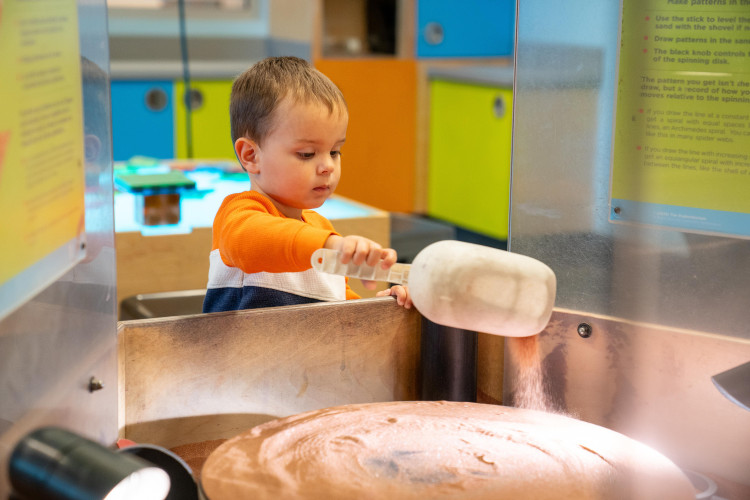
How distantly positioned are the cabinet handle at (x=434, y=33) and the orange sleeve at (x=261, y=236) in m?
2.67

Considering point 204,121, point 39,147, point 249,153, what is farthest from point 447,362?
point 204,121

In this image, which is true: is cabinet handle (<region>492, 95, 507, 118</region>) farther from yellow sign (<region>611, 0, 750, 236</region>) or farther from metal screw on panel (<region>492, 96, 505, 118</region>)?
yellow sign (<region>611, 0, 750, 236</region>)

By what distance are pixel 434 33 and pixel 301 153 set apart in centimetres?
270

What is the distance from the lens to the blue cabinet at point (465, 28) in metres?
3.47

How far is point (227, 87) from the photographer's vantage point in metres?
3.13

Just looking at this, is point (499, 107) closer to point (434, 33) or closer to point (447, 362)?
point (434, 33)

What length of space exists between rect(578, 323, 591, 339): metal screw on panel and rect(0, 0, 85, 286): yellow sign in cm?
50

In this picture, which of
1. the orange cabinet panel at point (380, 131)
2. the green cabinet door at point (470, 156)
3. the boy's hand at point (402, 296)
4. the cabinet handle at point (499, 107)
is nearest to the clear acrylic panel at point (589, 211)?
the boy's hand at point (402, 296)

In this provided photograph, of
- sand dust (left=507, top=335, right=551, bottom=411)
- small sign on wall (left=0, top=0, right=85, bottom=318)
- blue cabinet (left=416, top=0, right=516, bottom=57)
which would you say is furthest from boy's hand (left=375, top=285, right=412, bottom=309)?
blue cabinet (left=416, top=0, right=516, bottom=57)

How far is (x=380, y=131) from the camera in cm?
346

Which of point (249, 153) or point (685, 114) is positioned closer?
point (685, 114)

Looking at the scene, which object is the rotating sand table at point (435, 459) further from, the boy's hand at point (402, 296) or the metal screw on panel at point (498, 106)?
the metal screw on panel at point (498, 106)

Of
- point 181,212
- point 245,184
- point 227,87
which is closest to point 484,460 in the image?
point 181,212

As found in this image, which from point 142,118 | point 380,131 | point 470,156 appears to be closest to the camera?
point 142,118
